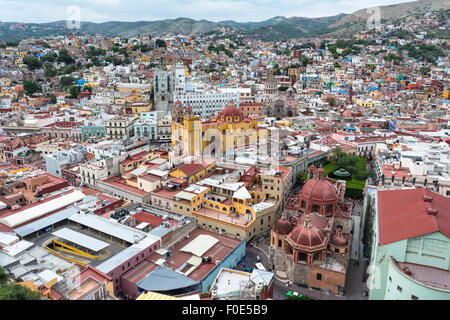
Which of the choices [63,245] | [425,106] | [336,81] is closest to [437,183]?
[63,245]

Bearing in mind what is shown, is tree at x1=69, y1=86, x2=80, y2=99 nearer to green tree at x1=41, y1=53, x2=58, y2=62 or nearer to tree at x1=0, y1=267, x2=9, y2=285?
green tree at x1=41, y1=53, x2=58, y2=62

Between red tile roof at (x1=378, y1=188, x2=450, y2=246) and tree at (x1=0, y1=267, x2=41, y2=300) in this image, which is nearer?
tree at (x1=0, y1=267, x2=41, y2=300)

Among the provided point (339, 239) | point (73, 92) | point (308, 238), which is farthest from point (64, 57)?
point (339, 239)

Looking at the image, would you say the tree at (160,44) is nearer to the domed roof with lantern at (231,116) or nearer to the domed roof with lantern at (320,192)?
the domed roof with lantern at (231,116)

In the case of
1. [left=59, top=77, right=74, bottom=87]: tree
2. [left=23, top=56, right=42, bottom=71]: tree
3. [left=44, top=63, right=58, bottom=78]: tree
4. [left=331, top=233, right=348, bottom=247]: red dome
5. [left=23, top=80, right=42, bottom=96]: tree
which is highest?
[left=23, top=56, right=42, bottom=71]: tree

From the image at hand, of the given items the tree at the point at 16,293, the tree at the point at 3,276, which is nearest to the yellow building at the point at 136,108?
the tree at the point at 3,276

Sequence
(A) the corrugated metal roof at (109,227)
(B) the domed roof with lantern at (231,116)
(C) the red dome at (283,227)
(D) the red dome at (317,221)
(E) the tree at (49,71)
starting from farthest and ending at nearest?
(E) the tree at (49,71) < (B) the domed roof with lantern at (231,116) < (D) the red dome at (317,221) < (A) the corrugated metal roof at (109,227) < (C) the red dome at (283,227)

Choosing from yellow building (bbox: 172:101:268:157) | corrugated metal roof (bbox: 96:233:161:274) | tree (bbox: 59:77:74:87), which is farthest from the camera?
tree (bbox: 59:77:74:87)

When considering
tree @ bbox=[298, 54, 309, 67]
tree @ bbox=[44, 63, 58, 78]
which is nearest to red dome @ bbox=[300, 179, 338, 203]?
tree @ bbox=[44, 63, 58, 78]
